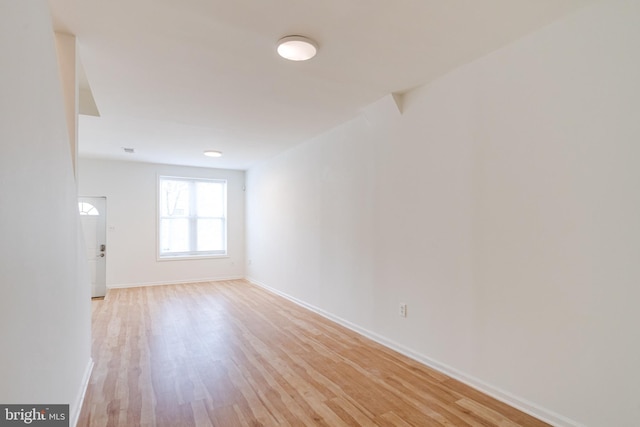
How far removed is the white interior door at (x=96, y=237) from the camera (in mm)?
5961

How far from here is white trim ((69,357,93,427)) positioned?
6.28 feet

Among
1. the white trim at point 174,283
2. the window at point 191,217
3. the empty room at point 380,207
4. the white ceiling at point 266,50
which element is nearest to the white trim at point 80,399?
the empty room at point 380,207

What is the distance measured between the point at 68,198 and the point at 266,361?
78.2 inches

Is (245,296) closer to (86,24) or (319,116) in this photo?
(319,116)

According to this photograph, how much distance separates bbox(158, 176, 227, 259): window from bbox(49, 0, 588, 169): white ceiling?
3.02 meters

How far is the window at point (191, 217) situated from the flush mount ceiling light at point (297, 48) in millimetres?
5335

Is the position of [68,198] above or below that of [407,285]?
above

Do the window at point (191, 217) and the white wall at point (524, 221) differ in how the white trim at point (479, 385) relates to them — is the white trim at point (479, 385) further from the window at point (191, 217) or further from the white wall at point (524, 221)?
the window at point (191, 217)

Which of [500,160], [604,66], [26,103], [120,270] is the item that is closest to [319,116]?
[500,160]

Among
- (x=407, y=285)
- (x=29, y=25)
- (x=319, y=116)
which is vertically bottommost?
(x=407, y=285)

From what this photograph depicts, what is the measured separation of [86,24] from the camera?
197 centimetres

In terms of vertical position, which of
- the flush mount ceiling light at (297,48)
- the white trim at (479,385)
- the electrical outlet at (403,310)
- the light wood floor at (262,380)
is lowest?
the light wood floor at (262,380)

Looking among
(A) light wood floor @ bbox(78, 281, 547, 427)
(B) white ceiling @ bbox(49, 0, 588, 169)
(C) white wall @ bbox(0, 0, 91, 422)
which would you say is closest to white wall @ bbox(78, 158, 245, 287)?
(A) light wood floor @ bbox(78, 281, 547, 427)

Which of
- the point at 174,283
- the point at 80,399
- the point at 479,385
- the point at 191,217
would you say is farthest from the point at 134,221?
the point at 479,385
